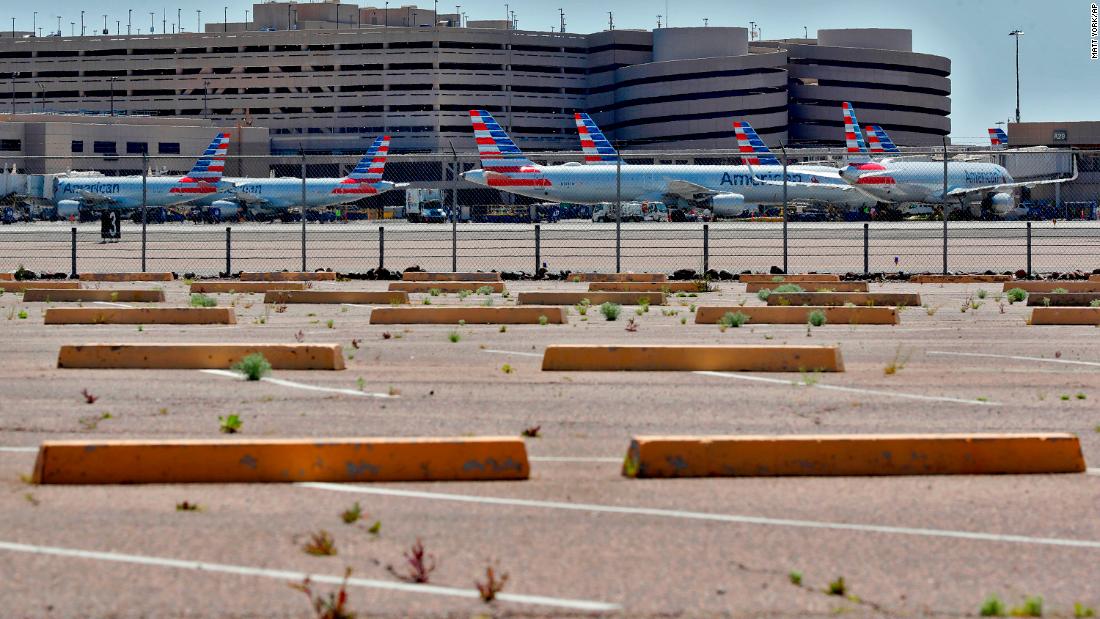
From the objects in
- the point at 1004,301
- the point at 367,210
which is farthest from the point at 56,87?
the point at 1004,301

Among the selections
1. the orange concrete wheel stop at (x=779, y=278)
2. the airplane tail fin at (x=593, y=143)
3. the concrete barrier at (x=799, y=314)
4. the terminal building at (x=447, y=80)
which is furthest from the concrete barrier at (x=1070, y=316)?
the terminal building at (x=447, y=80)

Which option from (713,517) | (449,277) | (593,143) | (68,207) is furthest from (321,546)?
(68,207)

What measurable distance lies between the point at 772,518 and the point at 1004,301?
17.7m

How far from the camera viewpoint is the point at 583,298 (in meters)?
23.5

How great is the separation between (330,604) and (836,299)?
56.4ft

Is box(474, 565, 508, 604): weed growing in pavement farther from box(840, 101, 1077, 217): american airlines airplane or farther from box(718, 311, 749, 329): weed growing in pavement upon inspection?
box(840, 101, 1077, 217): american airlines airplane

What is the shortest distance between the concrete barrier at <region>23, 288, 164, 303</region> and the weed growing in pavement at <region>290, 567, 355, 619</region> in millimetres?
18372

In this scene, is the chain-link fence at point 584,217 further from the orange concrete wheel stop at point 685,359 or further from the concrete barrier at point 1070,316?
the orange concrete wheel stop at point 685,359

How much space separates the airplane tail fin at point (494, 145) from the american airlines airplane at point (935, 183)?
14.9 meters

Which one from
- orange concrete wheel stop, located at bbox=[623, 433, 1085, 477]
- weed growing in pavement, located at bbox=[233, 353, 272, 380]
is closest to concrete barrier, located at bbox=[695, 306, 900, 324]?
weed growing in pavement, located at bbox=[233, 353, 272, 380]

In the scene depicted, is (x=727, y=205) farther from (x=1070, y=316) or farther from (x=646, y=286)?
(x=1070, y=316)

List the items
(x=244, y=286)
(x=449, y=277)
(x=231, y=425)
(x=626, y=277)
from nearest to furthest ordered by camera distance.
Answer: (x=231, y=425)
(x=244, y=286)
(x=626, y=277)
(x=449, y=277)

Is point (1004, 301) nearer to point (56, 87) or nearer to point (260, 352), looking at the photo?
point (260, 352)

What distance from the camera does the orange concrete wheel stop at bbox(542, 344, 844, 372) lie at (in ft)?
46.4
